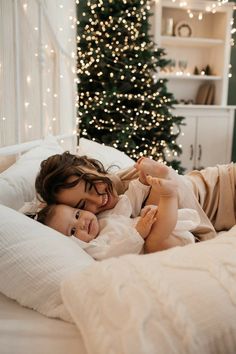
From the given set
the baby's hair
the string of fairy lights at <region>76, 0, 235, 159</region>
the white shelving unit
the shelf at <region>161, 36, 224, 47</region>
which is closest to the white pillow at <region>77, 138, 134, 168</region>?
the baby's hair

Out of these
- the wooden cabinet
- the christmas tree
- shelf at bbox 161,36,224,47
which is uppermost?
shelf at bbox 161,36,224,47

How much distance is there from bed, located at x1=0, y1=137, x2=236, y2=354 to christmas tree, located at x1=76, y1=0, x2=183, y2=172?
8.00 feet

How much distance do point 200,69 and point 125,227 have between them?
401cm

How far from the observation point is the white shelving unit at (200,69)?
4.14 m

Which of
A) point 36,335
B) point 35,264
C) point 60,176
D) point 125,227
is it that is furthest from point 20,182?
point 36,335

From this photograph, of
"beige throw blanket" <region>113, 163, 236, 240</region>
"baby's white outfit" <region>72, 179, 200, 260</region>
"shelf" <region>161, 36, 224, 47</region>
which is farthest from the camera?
"shelf" <region>161, 36, 224, 47</region>

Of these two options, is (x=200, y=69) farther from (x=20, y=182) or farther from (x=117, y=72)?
(x=20, y=182)

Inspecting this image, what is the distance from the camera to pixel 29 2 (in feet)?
5.79

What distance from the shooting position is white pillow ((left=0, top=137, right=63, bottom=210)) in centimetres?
112

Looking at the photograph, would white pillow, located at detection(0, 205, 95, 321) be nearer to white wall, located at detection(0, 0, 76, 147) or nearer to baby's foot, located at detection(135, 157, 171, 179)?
baby's foot, located at detection(135, 157, 171, 179)

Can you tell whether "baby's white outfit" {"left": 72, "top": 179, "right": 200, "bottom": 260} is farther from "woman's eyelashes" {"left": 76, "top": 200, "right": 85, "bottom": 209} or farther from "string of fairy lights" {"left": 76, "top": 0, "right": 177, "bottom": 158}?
"string of fairy lights" {"left": 76, "top": 0, "right": 177, "bottom": 158}

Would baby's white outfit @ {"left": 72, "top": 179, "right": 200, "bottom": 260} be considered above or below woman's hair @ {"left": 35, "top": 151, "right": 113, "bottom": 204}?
below

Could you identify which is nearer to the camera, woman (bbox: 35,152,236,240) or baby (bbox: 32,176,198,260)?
baby (bbox: 32,176,198,260)

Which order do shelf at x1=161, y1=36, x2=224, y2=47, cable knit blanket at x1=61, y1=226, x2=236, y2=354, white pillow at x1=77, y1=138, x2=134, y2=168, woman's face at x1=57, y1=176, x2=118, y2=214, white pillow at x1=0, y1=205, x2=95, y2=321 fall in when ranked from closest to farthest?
cable knit blanket at x1=61, y1=226, x2=236, y2=354 → white pillow at x1=0, y1=205, x2=95, y2=321 → woman's face at x1=57, y1=176, x2=118, y2=214 → white pillow at x1=77, y1=138, x2=134, y2=168 → shelf at x1=161, y1=36, x2=224, y2=47
